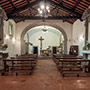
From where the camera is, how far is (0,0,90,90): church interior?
13.3ft

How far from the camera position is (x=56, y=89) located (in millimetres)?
3152

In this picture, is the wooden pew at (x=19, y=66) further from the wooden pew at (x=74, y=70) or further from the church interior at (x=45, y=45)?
the wooden pew at (x=74, y=70)

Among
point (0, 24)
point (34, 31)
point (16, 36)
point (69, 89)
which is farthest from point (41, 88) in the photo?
point (34, 31)

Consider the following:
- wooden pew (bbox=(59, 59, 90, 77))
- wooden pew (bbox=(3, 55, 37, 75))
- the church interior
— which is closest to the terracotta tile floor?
the church interior

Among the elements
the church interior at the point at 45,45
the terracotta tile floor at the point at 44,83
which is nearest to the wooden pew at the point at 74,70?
the church interior at the point at 45,45

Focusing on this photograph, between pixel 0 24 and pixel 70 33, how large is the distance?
8.41m

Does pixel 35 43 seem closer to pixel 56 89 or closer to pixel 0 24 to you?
pixel 0 24

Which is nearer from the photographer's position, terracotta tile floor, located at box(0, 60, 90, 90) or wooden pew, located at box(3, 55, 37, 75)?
terracotta tile floor, located at box(0, 60, 90, 90)

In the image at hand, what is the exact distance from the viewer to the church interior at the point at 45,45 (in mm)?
4039

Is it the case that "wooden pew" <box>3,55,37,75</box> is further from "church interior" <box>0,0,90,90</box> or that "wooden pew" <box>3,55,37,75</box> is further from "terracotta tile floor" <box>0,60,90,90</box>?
"terracotta tile floor" <box>0,60,90,90</box>

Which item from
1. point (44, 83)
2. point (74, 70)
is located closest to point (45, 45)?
point (74, 70)

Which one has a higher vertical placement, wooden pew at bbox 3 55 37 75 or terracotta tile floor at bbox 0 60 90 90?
wooden pew at bbox 3 55 37 75

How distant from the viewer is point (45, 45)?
20141mm

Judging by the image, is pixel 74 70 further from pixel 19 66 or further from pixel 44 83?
pixel 19 66
